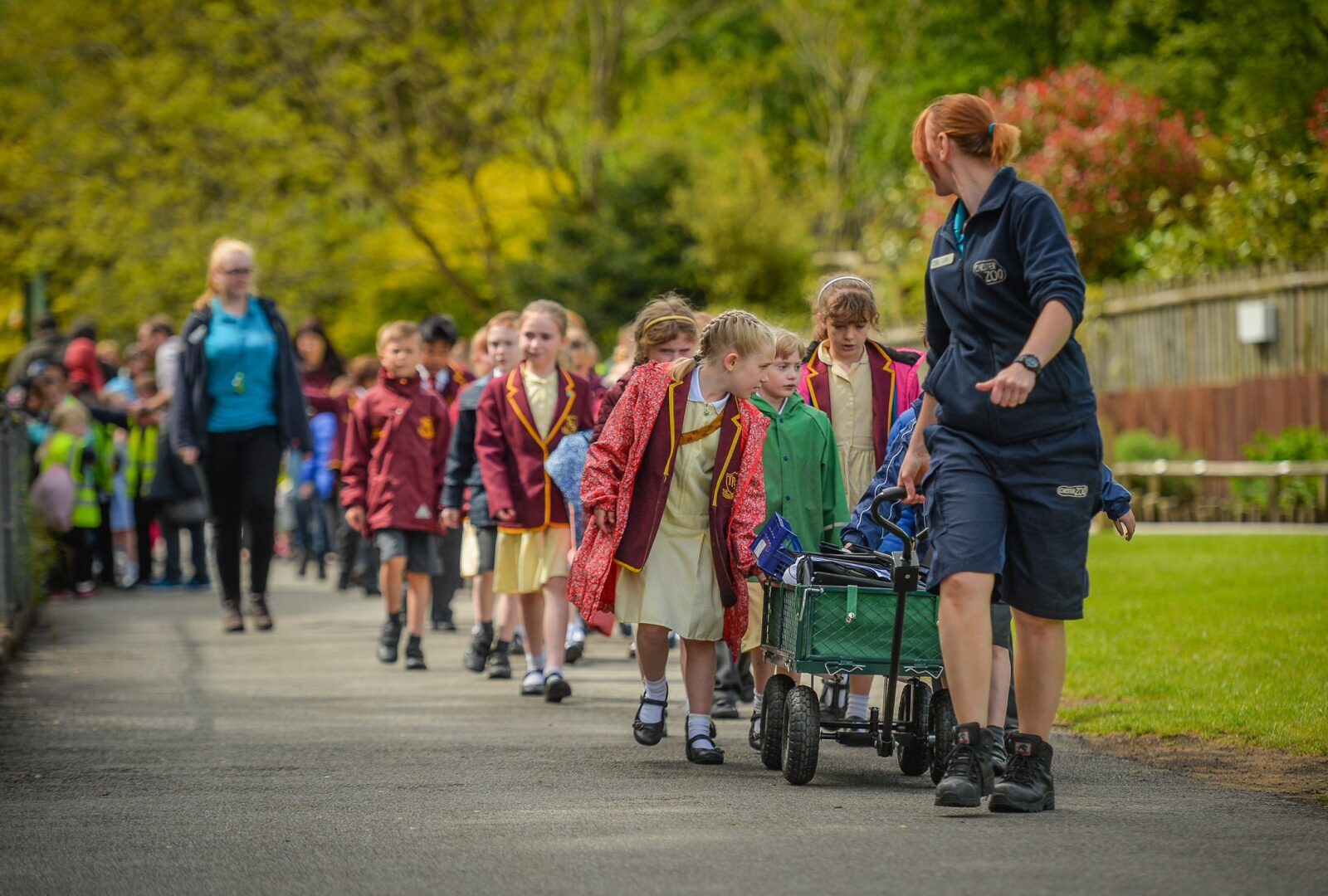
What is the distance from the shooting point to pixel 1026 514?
234 inches

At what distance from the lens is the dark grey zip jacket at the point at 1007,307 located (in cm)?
590

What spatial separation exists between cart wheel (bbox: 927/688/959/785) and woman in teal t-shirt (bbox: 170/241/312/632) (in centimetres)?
605

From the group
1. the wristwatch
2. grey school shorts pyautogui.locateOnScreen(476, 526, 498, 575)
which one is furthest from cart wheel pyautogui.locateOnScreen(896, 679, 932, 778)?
grey school shorts pyautogui.locateOnScreen(476, 526, 498, 575)

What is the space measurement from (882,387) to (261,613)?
5.32m

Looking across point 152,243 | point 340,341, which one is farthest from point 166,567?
point 340,341

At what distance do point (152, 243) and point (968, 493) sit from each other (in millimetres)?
30262

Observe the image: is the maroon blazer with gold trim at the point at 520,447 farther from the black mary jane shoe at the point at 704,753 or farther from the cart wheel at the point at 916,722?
the cart wheel at the point at 916,722

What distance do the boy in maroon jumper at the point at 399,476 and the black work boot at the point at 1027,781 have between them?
569cm

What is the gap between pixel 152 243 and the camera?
34281 mm

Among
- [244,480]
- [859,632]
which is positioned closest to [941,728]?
[859,632]

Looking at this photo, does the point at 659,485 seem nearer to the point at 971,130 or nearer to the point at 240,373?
the point at 971,130

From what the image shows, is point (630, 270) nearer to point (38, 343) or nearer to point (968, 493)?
point (38, 343)

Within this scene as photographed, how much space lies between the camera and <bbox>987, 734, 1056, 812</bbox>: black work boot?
19.4 ft

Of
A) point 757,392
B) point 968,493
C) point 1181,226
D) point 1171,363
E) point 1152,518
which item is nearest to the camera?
point 968,493
